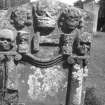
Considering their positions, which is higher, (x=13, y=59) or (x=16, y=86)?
(x=13, y=59)

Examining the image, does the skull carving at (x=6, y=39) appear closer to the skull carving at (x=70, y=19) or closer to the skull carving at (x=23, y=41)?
the skull carving at (x=23, y=41)

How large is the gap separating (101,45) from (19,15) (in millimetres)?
9360

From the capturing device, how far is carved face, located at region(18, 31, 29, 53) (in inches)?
167

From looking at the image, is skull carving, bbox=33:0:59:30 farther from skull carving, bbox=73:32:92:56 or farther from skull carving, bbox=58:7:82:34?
skull carving, bbox=73:32:92:56

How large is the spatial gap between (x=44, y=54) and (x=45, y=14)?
85 centimetres

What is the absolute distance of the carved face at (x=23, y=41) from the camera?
4.25m

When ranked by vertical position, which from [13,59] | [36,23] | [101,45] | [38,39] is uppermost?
[36,23]

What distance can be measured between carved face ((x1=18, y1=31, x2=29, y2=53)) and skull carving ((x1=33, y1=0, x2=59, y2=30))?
1.04ft

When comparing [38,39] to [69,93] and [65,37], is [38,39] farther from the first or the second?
[69,93]

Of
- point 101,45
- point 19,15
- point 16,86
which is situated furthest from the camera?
point 101,45

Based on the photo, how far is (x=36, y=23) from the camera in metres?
4.29

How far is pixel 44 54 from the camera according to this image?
177 inches

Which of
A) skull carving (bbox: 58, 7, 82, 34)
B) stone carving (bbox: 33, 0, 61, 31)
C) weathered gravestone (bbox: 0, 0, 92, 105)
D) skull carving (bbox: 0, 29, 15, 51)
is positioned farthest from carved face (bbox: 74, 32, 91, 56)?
skull carving (bbox: 0, 29, 15, 51)

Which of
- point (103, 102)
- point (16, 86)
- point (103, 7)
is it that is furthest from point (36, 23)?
point (103, 7)
